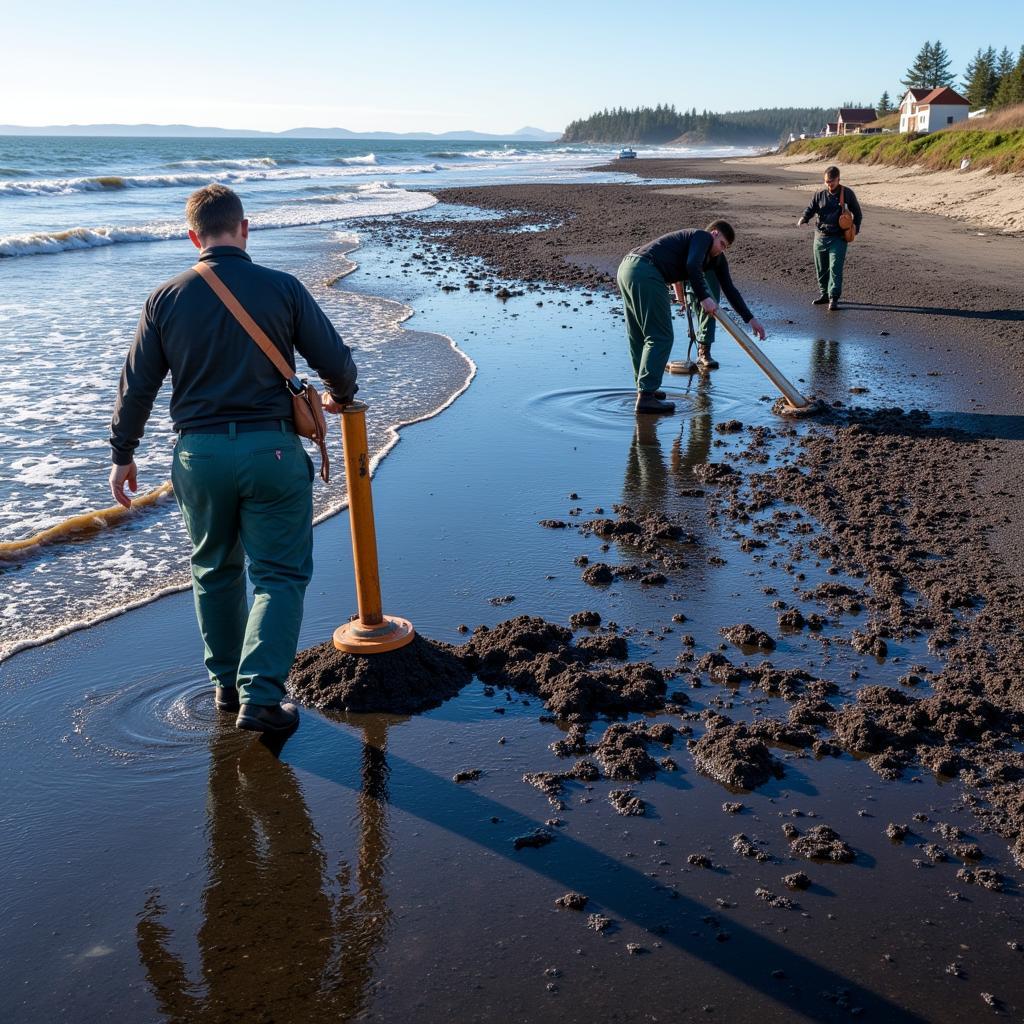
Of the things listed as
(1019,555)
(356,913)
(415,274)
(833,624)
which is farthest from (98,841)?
(415,274)

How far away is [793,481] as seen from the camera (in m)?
6.96

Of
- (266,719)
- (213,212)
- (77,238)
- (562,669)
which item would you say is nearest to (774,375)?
(562,669)

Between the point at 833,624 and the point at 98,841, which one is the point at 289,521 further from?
the point at 833,624

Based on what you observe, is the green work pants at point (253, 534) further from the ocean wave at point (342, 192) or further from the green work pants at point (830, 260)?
the ocean wave at point (342, 192)

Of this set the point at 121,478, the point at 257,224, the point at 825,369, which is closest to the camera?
the point at 121,478

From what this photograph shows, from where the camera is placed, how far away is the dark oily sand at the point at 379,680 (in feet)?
13.7

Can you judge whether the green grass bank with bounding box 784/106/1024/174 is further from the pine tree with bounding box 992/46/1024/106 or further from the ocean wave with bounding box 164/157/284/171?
the ocean wave with bounding box 164/157/284/171

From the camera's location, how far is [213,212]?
3635 millimetres

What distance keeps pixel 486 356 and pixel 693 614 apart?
22.2 feet

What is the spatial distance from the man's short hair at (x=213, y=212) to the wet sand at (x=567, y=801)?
6.24ft

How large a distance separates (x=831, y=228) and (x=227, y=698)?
11294mm

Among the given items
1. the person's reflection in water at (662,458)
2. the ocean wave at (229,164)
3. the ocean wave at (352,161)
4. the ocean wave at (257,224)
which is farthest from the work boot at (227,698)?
the ocean wave at (352,161)

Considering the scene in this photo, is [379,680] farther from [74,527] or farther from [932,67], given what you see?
[932,67]

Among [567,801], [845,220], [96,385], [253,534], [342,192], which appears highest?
[342,192]
